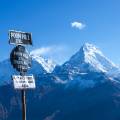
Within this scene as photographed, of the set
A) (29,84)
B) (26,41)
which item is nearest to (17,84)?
(29,84)

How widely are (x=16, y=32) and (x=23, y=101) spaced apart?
322 centimetres

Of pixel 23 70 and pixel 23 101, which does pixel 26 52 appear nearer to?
pixel 23 70

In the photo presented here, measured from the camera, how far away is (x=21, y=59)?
21062mm

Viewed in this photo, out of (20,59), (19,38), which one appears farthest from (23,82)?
(19,38)

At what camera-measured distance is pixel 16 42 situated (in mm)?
20875

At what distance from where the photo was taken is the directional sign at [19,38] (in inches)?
811

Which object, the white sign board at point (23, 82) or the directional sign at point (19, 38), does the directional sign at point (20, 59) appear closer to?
the directional sign at point (19, 38)

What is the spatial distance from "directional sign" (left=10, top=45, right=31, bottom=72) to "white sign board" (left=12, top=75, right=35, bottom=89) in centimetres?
38

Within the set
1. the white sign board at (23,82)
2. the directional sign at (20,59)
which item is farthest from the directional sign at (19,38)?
the white sign board at (23,82)

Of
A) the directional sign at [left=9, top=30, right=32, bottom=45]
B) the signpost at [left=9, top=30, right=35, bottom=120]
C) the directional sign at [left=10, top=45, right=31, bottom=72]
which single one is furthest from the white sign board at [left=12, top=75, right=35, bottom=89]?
the directional sign at [left=9, top=30, right=32, bottom=45]

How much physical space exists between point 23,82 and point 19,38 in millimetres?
2047

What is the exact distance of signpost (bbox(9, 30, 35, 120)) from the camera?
67.5ft

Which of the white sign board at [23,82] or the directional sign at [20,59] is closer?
the white sign board at [23,82]

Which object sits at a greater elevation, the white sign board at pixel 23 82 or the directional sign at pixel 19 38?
the directional sign at pixel 19 38
